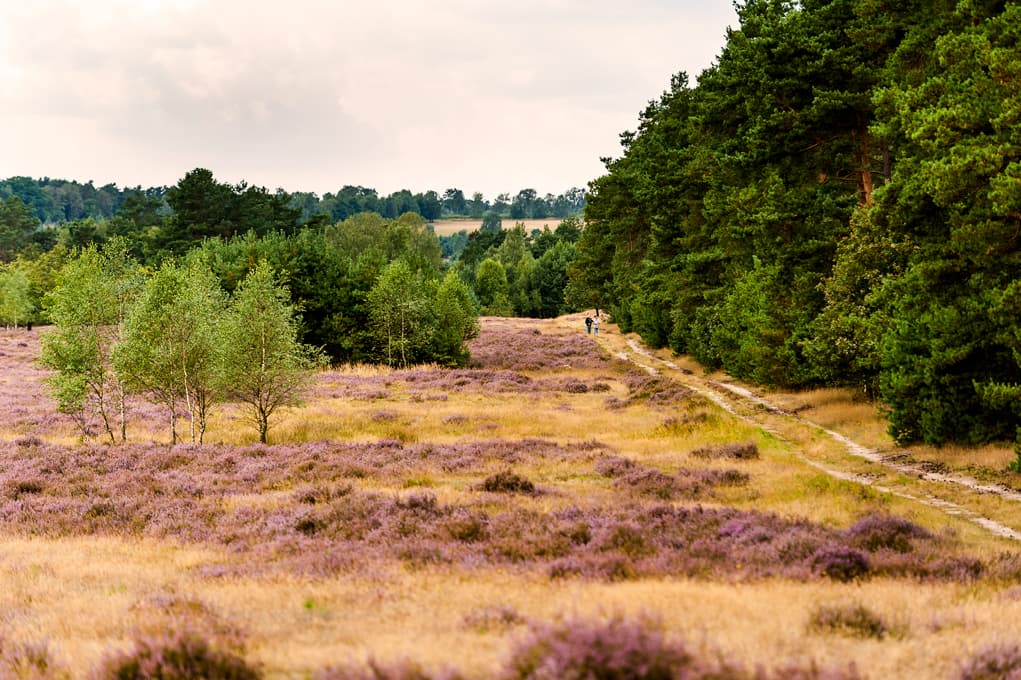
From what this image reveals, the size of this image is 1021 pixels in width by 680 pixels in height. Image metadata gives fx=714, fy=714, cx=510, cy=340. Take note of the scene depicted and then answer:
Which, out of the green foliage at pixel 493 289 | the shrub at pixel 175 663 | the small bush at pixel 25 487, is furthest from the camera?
Result: the green foliage at pixel 493 289

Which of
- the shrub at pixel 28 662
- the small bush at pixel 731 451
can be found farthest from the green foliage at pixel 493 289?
the shrub at pixel 28 662

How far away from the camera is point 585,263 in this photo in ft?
236

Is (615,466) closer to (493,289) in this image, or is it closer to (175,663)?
(175,663)

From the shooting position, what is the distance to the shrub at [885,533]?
10488 mm

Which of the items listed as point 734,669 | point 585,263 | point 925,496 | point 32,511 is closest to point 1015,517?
point 925,496

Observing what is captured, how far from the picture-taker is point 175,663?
584cm

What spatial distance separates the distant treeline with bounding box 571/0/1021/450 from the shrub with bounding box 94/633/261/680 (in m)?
14.7

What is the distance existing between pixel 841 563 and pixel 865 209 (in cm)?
1495

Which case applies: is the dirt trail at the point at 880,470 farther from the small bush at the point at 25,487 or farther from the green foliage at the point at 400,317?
the green foliage at the point at 400,317

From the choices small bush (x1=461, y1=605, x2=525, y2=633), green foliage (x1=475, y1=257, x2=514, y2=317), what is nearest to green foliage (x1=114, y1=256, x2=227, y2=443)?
small bush (x1=461, y1=605, x2=525, y2=633)

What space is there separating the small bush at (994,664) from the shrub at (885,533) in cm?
462

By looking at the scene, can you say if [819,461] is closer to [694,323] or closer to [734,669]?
[734,669]

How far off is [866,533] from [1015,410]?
6697mm

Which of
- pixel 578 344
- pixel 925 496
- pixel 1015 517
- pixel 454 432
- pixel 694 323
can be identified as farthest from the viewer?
pixel 578 344
